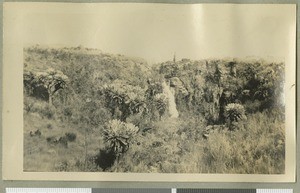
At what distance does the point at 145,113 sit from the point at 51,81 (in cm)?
16

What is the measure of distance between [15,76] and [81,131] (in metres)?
0.14

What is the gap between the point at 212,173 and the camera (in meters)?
0.85

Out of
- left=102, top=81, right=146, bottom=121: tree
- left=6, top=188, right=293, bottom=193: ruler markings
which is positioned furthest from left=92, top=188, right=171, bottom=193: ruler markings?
left=102, top=81, right=146, bottom=121: tree

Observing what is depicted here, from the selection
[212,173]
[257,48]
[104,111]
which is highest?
[257,48]

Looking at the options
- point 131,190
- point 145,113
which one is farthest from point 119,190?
point 145,113

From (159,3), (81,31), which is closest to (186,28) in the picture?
(159,3)

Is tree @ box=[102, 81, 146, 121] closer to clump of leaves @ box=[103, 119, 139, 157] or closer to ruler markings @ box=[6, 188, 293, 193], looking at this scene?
clump of leaves @ box=[103, 119, 139, 157]

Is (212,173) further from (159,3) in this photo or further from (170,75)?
(159,3)

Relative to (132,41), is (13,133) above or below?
below

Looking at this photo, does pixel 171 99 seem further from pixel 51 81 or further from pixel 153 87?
pixel 51 81

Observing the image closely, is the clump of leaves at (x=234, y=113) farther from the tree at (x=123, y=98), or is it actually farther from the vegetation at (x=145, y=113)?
the tree at (x=123, y=98)

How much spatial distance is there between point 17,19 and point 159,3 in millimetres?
236

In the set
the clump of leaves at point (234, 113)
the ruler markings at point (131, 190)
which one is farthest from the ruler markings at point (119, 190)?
the clump of leaves at point (234, 113)

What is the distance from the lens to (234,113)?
2.79 feet
